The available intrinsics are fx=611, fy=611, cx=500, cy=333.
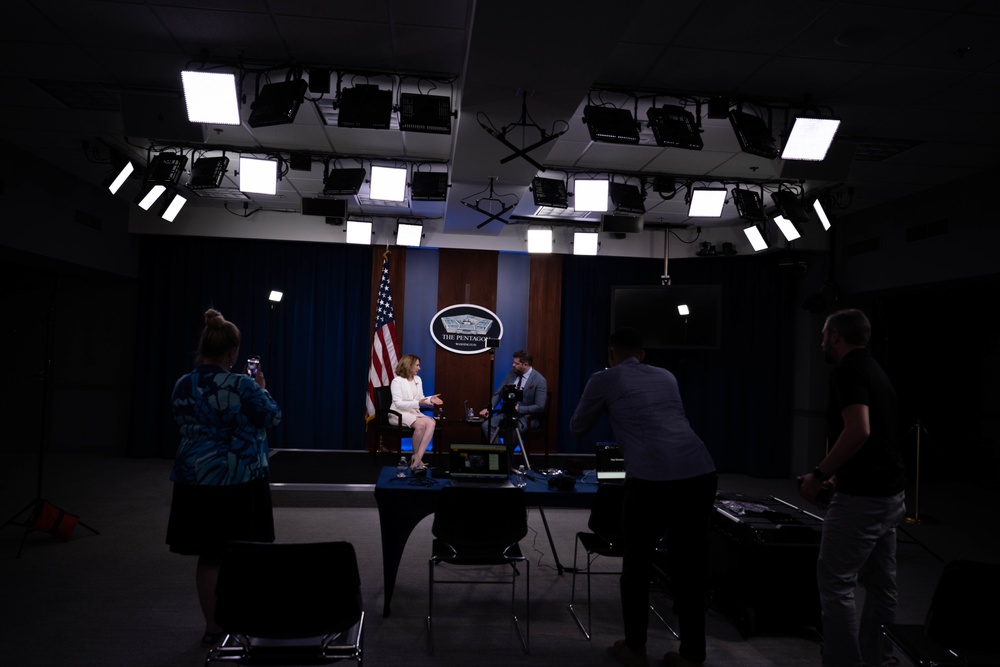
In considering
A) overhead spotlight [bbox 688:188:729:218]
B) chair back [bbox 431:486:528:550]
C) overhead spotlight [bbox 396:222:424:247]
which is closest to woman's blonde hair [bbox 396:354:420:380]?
overhead spotlight [bbox 396:222:424:247]

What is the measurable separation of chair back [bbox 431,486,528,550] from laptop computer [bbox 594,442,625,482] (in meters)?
0.83

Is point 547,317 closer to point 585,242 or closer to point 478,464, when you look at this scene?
point 585,242

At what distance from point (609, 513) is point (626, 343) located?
1.11 metres

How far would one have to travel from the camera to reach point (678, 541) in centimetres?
281

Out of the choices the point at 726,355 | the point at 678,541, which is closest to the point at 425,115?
the point at 678,541

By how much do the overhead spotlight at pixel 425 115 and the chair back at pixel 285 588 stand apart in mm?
3068

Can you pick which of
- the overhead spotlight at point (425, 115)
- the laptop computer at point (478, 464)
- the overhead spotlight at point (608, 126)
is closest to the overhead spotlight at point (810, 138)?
the overhead spotlight at point (608, 126)

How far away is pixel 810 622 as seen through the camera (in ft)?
10.9

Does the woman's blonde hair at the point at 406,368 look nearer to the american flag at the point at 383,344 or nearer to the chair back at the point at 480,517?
the american flag at the point at 383,344

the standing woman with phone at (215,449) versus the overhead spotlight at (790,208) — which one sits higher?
the overhead spotlight at (790,208)

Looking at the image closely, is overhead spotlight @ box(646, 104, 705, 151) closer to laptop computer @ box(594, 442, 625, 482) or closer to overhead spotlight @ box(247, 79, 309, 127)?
laptop computer @ box(594, 442, 625, 482)

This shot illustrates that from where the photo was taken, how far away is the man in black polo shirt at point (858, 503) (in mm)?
2500

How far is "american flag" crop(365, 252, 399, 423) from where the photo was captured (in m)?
8.66

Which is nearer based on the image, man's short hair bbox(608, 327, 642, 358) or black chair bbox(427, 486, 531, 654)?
man's short hair bbox(608, 327, 642, 358)
